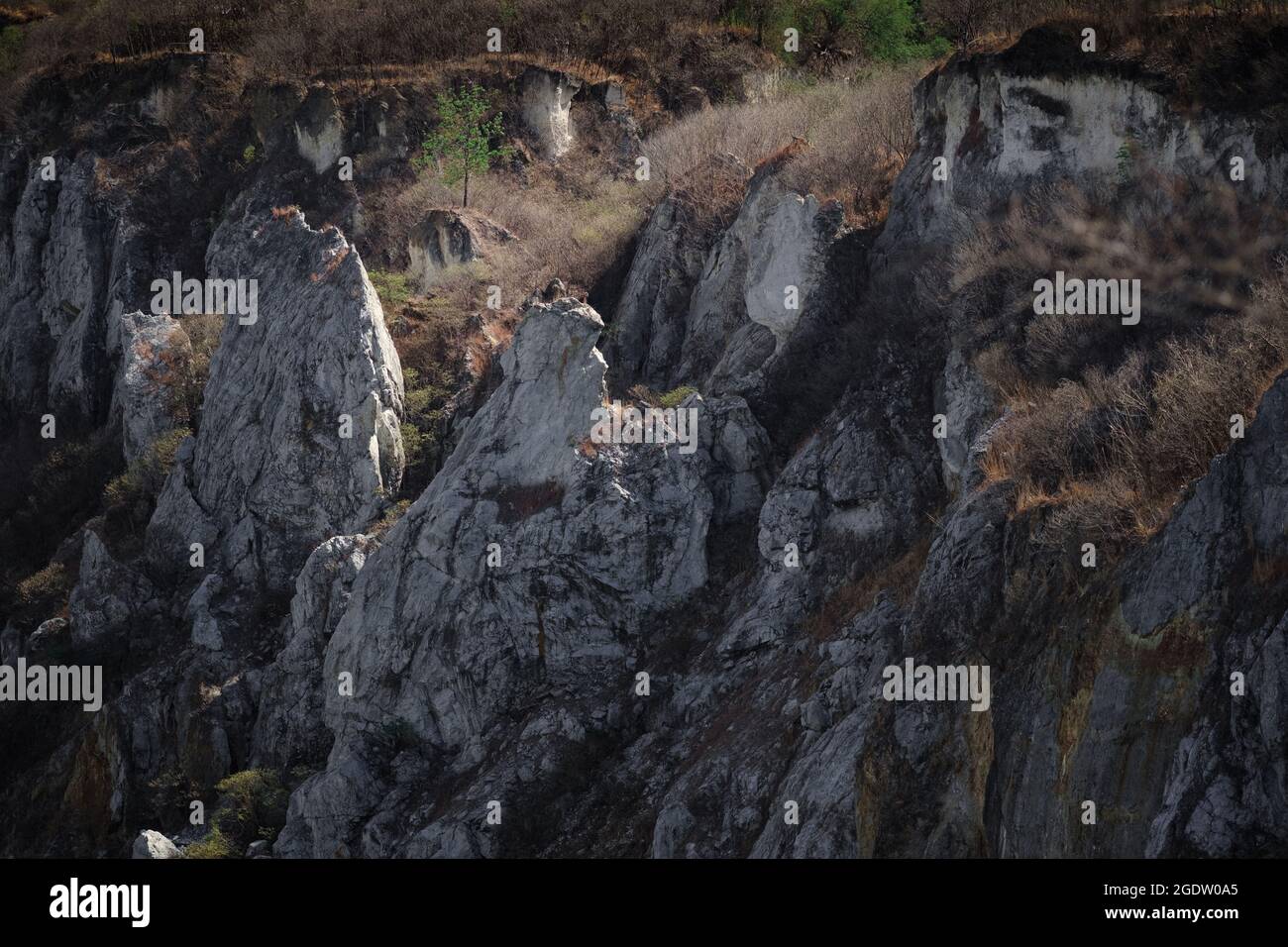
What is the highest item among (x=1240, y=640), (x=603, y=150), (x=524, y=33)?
(x=524, y=33)

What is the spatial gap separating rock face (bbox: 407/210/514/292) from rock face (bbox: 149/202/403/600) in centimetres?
252

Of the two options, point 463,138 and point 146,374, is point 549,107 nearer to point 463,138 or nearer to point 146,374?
point 463,138

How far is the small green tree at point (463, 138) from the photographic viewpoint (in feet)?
131

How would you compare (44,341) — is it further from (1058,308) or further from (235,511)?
(1058,308)

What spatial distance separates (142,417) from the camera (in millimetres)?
35250

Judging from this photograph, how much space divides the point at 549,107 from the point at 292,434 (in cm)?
1517

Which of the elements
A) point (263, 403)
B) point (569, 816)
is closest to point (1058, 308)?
point (569, 816)

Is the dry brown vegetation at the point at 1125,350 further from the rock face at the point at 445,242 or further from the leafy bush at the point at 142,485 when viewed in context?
the leafy bush at the point at 142,485

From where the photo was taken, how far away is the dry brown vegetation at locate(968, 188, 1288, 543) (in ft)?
57.8

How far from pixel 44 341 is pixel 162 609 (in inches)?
599

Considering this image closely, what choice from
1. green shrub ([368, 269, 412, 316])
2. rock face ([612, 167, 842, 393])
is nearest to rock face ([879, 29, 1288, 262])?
rock face ([612, 167, 842, 393])

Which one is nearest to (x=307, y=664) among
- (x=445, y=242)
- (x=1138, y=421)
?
(x=445, y=242)

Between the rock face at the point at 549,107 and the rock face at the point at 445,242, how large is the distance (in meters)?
6.46

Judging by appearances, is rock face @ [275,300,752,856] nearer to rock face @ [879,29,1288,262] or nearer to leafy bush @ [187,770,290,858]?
leafy bush @ [187,770,290,858]
